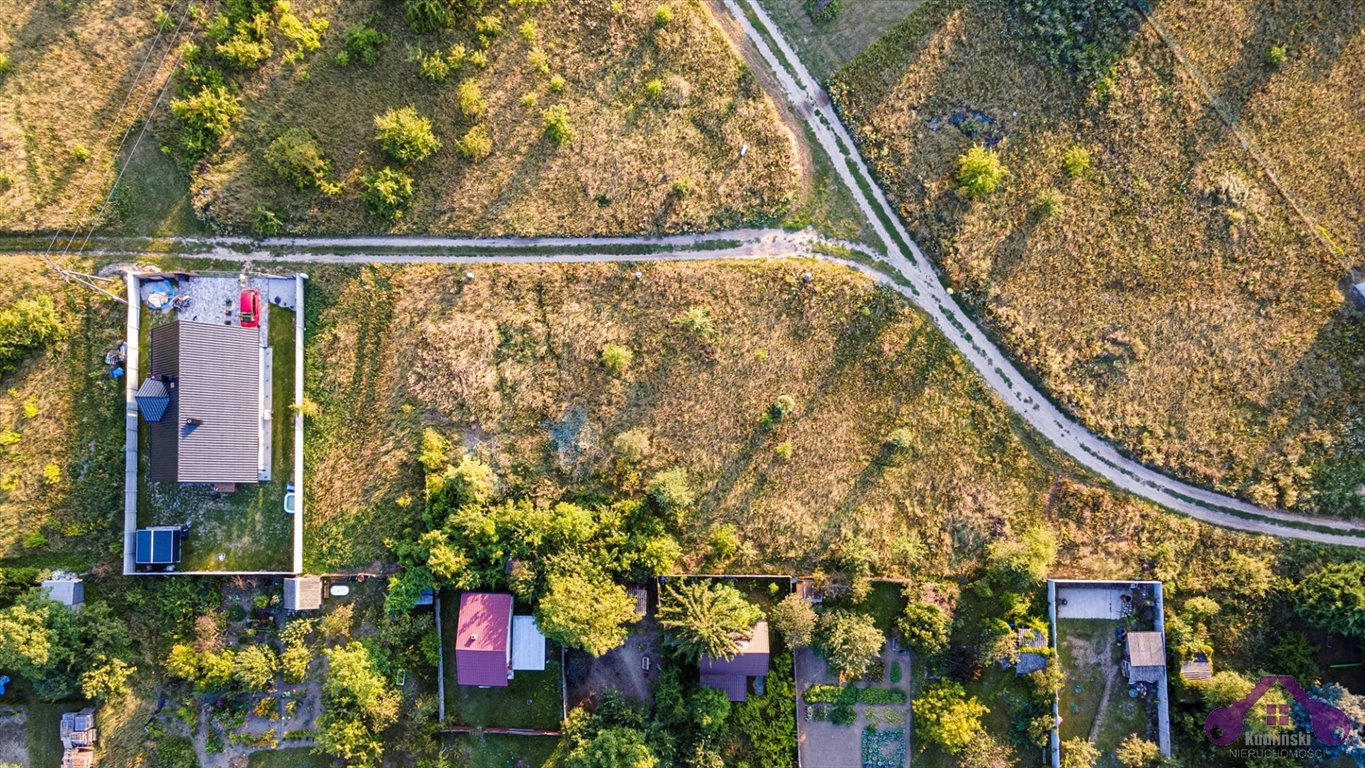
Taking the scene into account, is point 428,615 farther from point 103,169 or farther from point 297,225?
point 103,169

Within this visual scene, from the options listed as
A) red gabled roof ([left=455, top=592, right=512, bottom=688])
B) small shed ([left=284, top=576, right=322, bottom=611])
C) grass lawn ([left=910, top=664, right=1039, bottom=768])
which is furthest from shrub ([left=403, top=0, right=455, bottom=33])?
grass lawn ([left=910, top=664, right=1039, bottom=768])

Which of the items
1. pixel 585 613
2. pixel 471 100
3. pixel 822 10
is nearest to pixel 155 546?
pixel 585 613

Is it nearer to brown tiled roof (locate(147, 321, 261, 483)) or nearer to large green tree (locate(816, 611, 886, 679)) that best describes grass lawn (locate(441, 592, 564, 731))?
brown tiled roof (locate(147, 321, 261, 483))

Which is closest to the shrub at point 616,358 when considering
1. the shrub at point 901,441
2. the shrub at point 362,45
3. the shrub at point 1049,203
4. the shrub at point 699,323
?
the shrub at point 699,323

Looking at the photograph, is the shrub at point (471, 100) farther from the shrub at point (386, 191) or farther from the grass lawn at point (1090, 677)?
the grass lawn at point (1090, 677)

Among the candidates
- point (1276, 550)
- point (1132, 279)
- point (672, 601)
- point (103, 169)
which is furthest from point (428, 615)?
point (1276, 550)

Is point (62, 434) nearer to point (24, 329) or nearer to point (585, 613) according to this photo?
point (24, 329)
